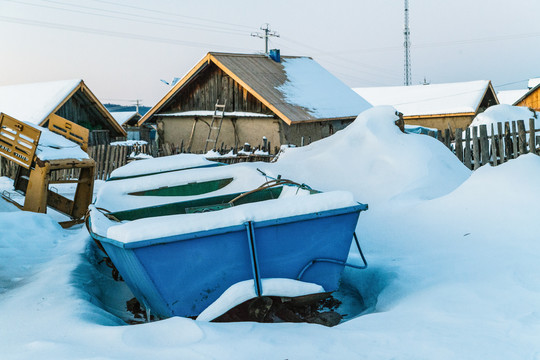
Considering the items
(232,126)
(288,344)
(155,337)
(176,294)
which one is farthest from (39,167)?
(232,126)

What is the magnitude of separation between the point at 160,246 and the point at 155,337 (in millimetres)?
767

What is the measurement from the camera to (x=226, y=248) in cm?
440

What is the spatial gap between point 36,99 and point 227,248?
18.6 meters

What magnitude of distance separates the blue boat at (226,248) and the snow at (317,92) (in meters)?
13.8

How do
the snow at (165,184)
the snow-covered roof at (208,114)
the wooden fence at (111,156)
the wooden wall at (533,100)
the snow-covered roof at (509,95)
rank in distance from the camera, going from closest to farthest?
the snow at (165,184), the wooden fence at (111,156), the snow-covered roof at (208,114), the wooden wall at (533,100), the snow-covered roof at (509,95)

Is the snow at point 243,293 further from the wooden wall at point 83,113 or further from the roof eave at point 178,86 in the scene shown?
the wooden wall at point 83,113

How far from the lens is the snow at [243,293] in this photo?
435 cm

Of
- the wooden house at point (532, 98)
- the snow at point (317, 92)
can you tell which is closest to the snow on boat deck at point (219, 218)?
the snow at point (317, 92)

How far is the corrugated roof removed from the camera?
705 inches

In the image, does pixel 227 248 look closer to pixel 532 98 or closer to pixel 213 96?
pixel 213 96

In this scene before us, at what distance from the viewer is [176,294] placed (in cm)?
439

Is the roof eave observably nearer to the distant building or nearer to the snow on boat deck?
the snow on boat deck

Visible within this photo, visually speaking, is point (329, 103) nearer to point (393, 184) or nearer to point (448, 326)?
point (393, 184)

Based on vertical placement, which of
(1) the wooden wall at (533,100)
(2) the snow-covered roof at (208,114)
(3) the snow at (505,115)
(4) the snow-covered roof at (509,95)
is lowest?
(2) the snow-covered roof at (208,114)
